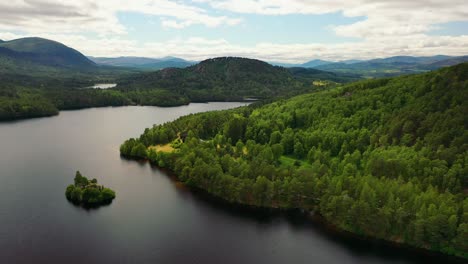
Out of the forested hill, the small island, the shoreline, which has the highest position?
the forested hill

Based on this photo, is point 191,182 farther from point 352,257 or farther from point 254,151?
point 352,257

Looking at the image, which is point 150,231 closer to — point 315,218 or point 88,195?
point 88,195

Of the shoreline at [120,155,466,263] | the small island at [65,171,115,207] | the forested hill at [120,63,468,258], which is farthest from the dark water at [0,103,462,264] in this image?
the forested hill at [120,63,468,258]

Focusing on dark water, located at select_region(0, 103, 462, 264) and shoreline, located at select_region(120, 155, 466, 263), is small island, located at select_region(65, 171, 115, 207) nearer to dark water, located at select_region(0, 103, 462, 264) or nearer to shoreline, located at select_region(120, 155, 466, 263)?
dark water, located at select_region(0, 103, 462, 264)

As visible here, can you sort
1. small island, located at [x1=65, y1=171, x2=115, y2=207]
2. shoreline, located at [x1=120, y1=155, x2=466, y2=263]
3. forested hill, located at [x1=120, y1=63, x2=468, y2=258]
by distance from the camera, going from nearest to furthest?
shoreline, located at [x1=120, y1=155, x2=466, y2=263]
forested hill, located at [x1=120, y1=63, x2=468, y2=258]
small island, located at [x1=65, y1=171, x2=115, y2=207]

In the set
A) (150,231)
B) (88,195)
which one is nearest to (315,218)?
(150,231)

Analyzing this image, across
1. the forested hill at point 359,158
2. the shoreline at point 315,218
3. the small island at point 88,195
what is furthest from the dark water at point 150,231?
the forested hill at point 359,158

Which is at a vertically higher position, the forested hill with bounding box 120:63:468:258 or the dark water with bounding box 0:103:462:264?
→ the forested hill with bounding box 120:63:468:258

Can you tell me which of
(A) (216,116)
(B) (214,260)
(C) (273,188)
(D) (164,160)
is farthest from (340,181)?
(A) (216,116)
